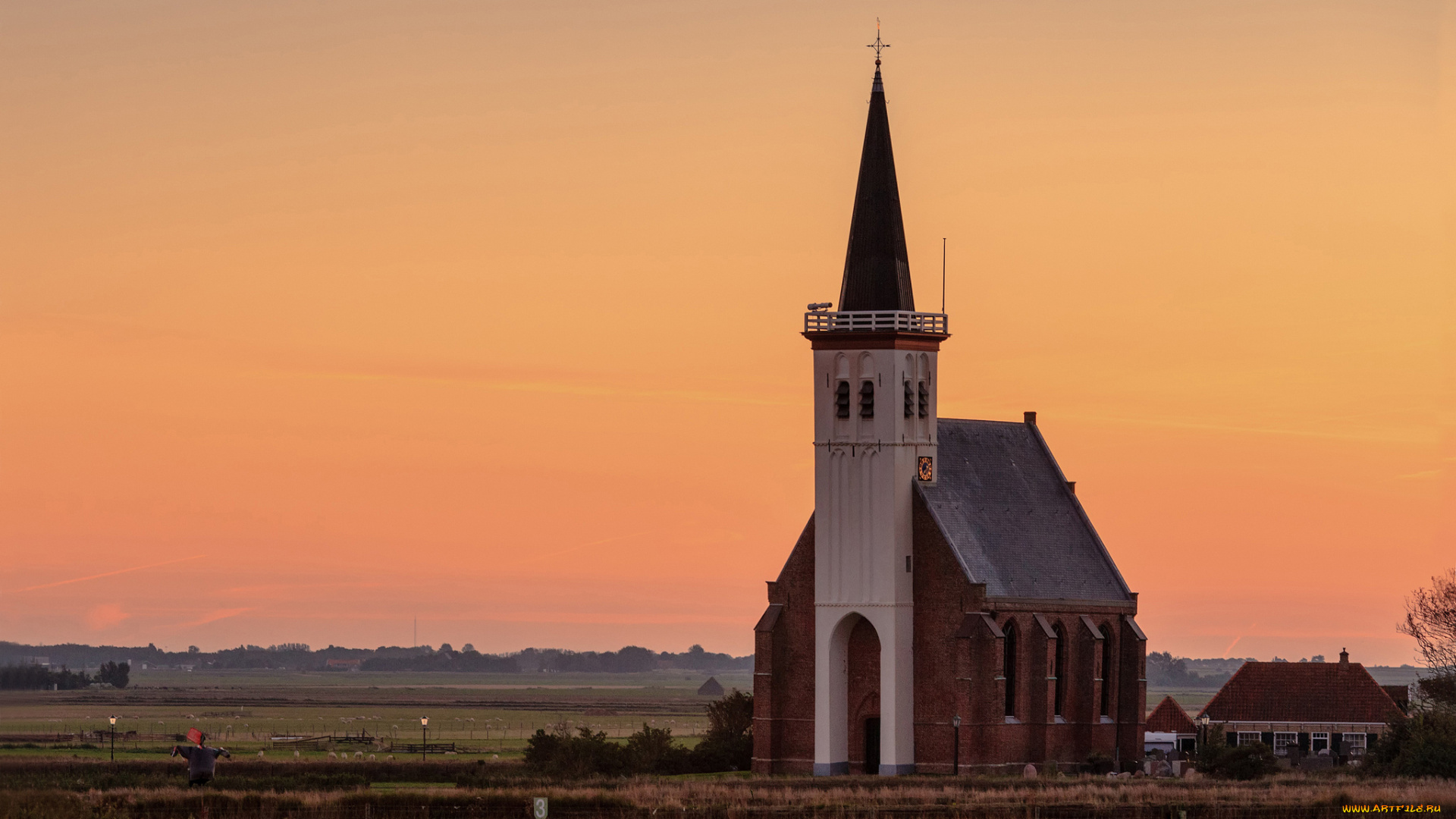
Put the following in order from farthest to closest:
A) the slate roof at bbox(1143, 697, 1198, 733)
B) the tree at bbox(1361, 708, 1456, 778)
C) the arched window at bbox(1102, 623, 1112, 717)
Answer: the slate roof at bbox(1143, 697, 1198, 733) < the arched window at bbox(1102, 623, 1112, 717) < the tree at bbox(1361, 708, 1456, 778)

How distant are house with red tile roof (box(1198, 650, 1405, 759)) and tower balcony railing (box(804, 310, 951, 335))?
23917 millimetres

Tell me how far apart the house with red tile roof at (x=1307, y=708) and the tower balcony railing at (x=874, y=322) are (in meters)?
23.9

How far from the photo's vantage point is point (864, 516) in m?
73.6

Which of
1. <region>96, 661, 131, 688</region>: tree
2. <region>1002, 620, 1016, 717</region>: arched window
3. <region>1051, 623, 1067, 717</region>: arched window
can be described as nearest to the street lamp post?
<region>1002, 620, 1016, 717</region>: arched window

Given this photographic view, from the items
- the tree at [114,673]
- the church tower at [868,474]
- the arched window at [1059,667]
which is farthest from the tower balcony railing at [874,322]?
the tree at [114,673]

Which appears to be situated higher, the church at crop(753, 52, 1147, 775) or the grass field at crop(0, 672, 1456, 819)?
the church at crop(753, 52, 1147, 775)

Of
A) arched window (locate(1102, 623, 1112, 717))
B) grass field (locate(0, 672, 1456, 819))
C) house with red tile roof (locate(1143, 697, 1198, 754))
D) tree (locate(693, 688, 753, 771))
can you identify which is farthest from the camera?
house with red tile roof (locate(1143, 697, 1198, 754))

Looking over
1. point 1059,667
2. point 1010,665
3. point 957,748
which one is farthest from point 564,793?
point 1059,667

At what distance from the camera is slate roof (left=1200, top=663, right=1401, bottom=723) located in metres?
89.6

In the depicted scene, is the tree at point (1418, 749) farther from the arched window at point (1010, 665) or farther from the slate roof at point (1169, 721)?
the slate roof at point (1169, 721)

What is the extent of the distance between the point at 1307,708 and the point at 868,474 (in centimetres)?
2817

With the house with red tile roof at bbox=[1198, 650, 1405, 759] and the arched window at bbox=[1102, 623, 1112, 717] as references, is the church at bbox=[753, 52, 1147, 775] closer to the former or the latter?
the arched window at bbox=[1102, 623, 1112, 717]

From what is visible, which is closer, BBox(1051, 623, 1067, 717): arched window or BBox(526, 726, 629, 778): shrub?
BBox(526, 726, 629, 778): shrub

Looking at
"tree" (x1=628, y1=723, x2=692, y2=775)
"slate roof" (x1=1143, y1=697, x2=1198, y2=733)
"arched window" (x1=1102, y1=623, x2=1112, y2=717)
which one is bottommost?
"tree" (x1=628, y1=723, x2=692, y2=775)
